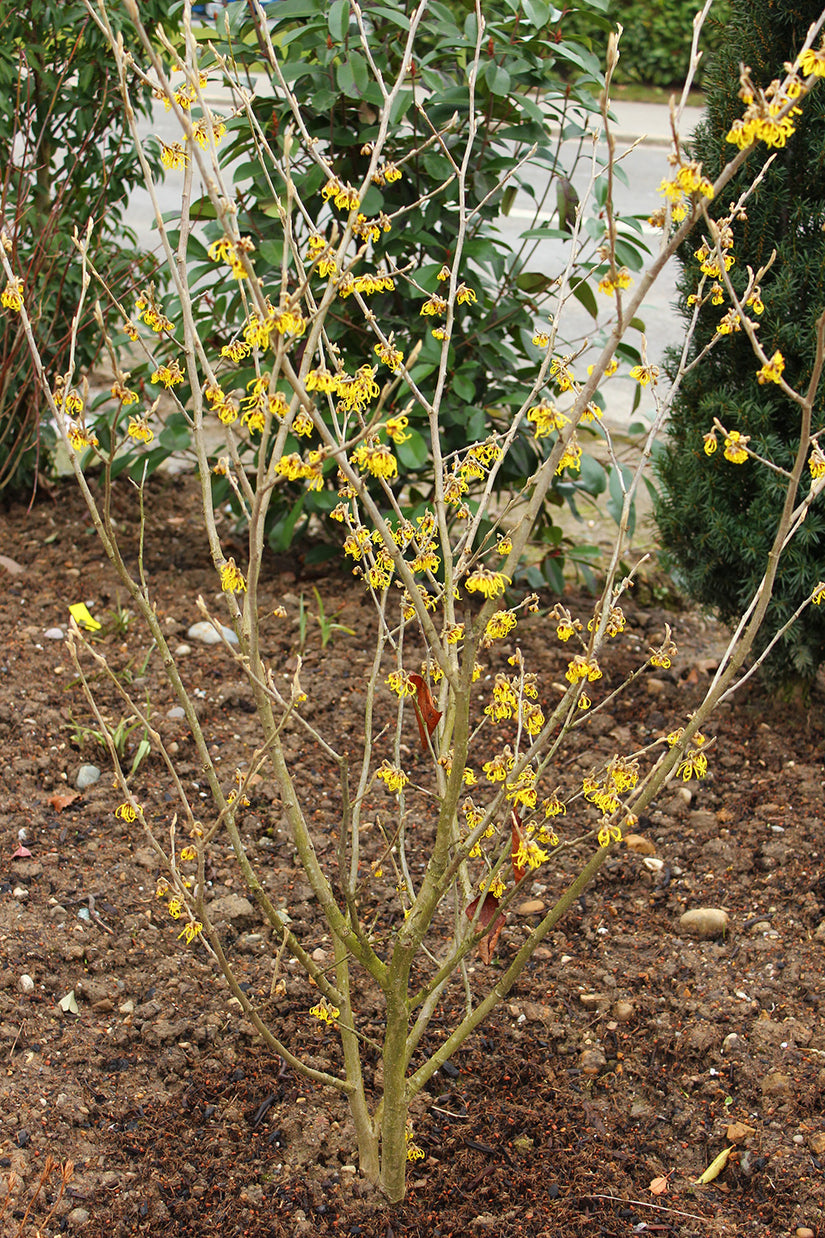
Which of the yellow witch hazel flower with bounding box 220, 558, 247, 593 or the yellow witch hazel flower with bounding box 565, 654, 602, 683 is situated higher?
the yellow witch hazel flower with bounding box 220, 558, 247, 593

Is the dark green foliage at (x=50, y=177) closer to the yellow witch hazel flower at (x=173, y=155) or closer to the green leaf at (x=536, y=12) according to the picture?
the green leaf at (x=536, y=12)

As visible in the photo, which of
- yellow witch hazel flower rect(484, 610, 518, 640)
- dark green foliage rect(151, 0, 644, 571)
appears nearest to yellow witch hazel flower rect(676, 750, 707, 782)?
yellow witch hazel flower rect(484, 610, 518, 640)

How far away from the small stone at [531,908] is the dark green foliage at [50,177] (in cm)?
238

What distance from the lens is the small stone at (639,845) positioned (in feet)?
9.36

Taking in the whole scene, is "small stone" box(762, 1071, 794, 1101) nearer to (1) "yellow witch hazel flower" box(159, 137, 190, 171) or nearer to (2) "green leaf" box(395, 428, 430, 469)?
(2) "green leaf" box(395, 428, 430, 469)

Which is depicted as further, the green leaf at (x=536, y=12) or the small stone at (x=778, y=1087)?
the green leaf at (x=536, y=12)

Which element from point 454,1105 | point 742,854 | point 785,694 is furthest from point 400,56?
point 454,1105

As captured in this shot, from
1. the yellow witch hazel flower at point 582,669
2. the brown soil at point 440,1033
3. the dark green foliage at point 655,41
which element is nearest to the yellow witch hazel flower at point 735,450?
the yellow witch hazel flower at point 582,669

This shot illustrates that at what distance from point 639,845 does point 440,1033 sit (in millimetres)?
841

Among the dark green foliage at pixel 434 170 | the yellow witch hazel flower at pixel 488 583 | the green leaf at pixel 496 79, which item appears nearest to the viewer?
the yellow witch hazel flower at pixel 488 583

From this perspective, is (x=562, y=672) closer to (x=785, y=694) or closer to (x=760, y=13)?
(x=785, y=694)

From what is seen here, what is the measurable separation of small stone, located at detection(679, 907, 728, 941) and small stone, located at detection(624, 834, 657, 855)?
0.89 feet

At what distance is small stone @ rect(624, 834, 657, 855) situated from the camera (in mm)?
2854

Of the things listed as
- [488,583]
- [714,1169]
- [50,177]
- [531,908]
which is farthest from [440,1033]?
[50,177]
